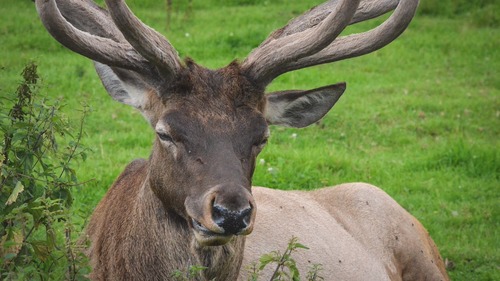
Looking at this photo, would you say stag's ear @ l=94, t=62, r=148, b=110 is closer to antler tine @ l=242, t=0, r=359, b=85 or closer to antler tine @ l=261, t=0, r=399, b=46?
antler tine @ l=242, t=0, r=359, b=85

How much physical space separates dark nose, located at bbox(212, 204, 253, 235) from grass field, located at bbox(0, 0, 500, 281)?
0.96m

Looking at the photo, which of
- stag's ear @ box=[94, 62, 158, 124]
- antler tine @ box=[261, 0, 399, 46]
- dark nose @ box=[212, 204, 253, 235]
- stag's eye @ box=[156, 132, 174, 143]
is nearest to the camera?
dark nose @ box=[212, 204, 253, 235]

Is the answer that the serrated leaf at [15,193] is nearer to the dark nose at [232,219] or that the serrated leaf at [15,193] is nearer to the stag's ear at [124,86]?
the stag's ear at [124,86]

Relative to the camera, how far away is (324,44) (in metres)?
4.96

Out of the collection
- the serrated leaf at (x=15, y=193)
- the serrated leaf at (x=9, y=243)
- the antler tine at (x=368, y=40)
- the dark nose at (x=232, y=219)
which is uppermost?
the antler tine at (x=368, y=40)

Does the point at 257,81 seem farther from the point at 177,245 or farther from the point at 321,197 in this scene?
the point at 321,197

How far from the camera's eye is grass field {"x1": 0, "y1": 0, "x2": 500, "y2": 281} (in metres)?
9.12

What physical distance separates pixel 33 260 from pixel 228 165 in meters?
1.23

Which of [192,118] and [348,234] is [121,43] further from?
[348,234]

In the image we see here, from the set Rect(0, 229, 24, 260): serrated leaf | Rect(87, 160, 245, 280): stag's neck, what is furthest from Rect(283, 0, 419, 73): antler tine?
Rect(0, 229, 24, 260): serrated leaf

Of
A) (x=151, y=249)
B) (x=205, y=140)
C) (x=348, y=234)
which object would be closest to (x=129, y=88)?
(x=205, y=140)

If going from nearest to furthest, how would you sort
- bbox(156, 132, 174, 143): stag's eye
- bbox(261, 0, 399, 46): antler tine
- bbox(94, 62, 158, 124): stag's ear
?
bbox(156, 132, 174, 143): stag's eye
bbox(94, 62, 158, 124): stag's ear
bbox(261, 0, 399, 46): antler tine

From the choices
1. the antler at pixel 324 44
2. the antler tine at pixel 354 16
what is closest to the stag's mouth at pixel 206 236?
the antler at pixel 324 44

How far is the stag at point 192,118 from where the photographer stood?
4.57 metres
